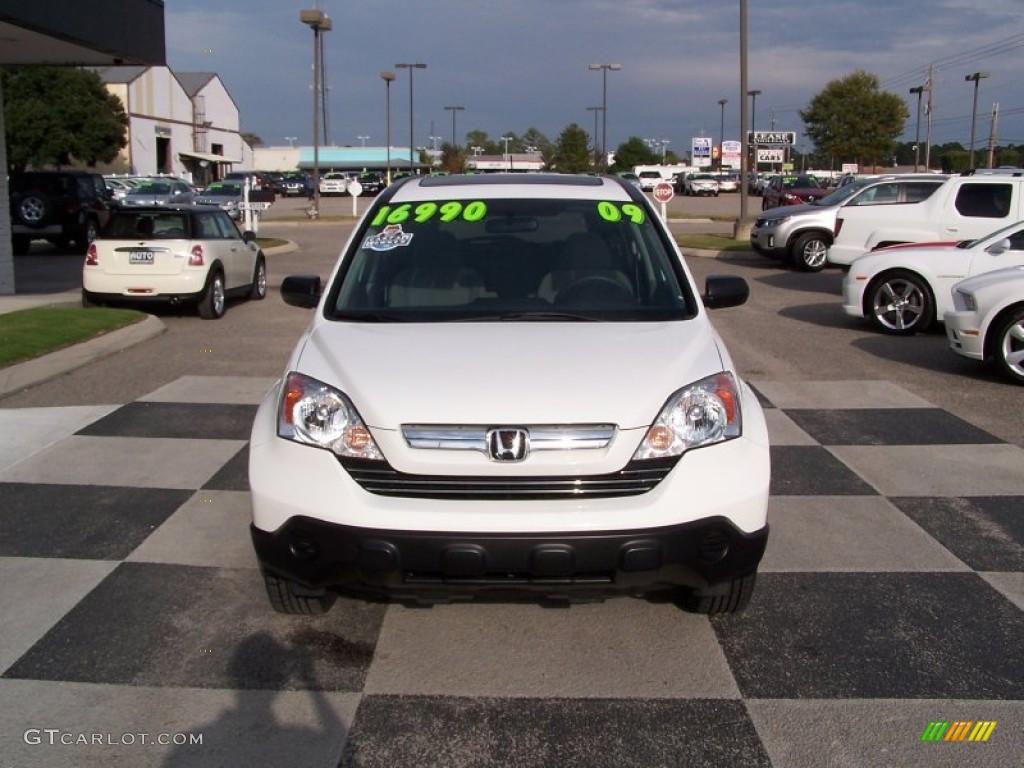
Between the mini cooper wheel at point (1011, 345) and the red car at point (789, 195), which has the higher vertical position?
the red car at point (789, 195)

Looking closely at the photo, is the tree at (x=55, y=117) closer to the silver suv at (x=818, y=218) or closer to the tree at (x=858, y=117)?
the silver suv at (x=818, y=218)

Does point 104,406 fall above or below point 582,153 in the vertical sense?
below

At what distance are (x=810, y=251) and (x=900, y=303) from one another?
26.3 feet

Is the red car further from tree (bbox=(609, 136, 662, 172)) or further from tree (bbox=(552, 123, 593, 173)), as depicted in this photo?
tree (bbox=(609, 136, 662, 172))

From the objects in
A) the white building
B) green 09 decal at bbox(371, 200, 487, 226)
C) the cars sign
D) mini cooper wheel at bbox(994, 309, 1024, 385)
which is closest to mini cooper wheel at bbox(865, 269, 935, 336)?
mini cooper wheel at bbox(994, 309, 1024, 385)

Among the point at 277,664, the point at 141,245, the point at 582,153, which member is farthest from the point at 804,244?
the point at 582,153

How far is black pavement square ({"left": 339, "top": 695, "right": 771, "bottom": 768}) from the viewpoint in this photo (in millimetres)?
3260

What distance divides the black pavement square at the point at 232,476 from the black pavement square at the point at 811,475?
10.6ft

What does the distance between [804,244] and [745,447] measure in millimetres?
16577

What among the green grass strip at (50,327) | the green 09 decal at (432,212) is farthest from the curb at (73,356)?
the green 09 decal at (432,212)

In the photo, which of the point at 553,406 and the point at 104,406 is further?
the point at 104,406

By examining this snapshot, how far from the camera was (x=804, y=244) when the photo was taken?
19406 millimetres

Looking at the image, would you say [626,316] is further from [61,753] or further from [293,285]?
[61,753]

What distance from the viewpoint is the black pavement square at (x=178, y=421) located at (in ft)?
24.1
